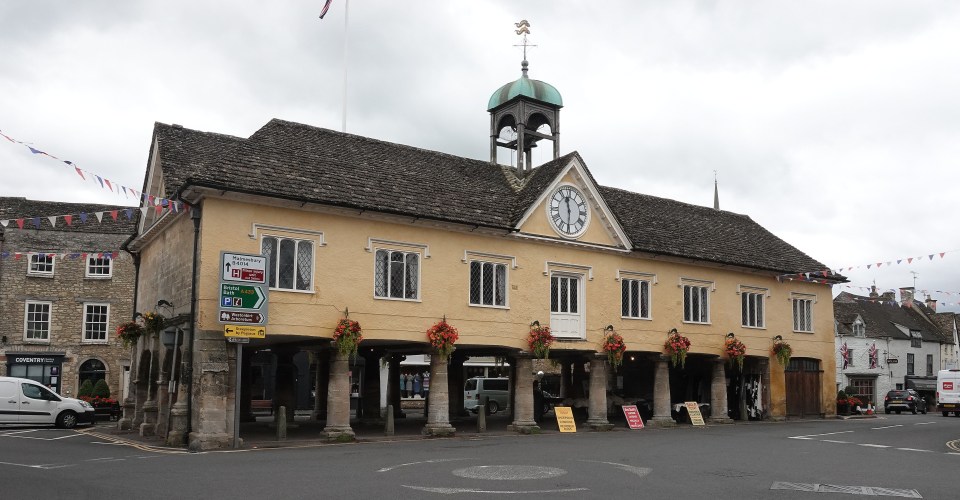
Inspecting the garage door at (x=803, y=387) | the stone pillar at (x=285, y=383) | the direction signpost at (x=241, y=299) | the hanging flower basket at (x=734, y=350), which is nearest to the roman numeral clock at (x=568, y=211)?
the hanging flower basket at (x=734, y=350)

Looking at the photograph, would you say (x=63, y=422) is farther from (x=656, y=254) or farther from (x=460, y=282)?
(x=656, y=254)

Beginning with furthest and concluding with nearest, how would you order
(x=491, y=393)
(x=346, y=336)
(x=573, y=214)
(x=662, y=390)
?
1. (x=491, y=393)
2. (x=662, y=390)
3. (x=573, y=214)
4. (x=346, y=336)

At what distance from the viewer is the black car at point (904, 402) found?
180ft

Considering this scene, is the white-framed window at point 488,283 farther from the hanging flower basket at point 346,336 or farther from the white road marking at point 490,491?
the white road marking at point 490,491

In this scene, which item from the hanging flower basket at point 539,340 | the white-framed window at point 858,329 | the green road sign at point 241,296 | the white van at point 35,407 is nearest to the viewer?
the green road sign at point 241,296

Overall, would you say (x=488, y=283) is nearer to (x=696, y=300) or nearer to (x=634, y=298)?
(x=634, y=298)

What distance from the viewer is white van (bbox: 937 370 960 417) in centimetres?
4700

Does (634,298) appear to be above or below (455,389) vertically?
above

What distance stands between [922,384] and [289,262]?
192 feet

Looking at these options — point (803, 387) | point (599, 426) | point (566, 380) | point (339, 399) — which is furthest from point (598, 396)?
point (803, 387)

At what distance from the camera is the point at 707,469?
53.8 feet

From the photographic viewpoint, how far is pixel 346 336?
2294 cm

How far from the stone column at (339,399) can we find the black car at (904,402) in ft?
146

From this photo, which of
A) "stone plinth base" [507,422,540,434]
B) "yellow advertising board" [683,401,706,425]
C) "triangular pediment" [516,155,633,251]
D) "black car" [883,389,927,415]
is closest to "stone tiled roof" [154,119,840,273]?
"triangular pediment" [516,155,633,251]
